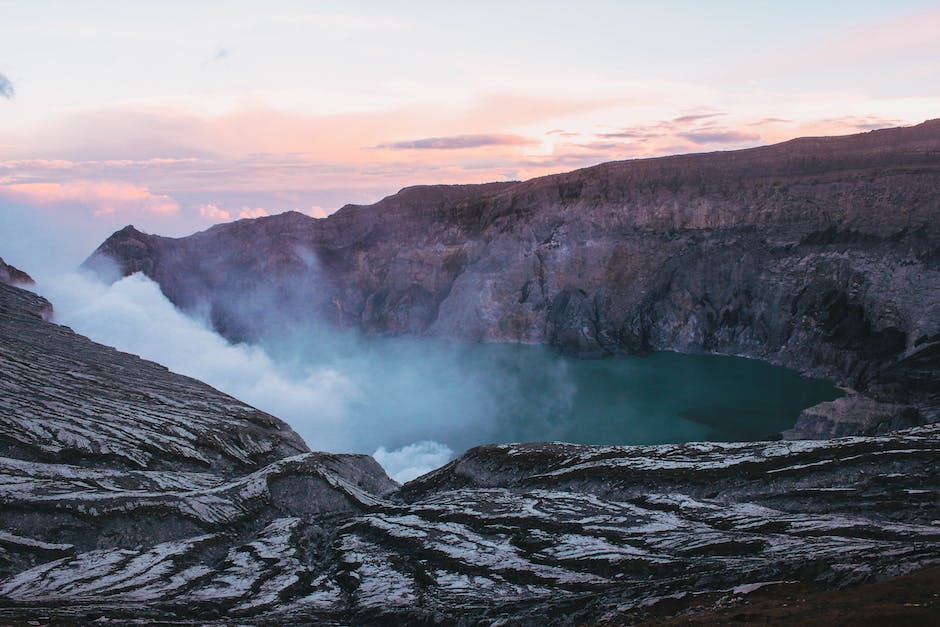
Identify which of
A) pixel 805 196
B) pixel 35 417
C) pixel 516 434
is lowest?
pixel 516 434

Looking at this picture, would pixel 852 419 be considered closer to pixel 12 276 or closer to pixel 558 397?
pixel 558 397

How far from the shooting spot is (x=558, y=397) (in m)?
129

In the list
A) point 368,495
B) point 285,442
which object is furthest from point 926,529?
point 285,442

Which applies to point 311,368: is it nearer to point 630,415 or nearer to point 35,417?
point 630,415

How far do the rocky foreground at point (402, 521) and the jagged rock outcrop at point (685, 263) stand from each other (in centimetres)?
4820

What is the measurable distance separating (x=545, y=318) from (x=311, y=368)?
48.3 metres

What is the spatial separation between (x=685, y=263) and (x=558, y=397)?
44.7 metres

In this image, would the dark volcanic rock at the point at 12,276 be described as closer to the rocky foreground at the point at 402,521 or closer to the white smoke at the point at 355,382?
the white smoke at the point at 355,382

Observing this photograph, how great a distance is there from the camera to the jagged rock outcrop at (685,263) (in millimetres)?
127562

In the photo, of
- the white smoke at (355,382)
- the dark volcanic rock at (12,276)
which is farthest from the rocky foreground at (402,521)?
the dark volcanic rock at (12,276)

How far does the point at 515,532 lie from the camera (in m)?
59.1

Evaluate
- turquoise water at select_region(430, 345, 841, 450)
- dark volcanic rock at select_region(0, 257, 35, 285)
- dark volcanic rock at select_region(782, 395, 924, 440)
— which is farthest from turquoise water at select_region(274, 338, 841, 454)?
dark volcanic rock at select_region(0, 257, 35, 285)

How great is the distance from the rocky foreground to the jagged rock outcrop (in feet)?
158

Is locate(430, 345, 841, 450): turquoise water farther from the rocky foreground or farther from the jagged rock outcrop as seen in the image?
the rocky foreground
